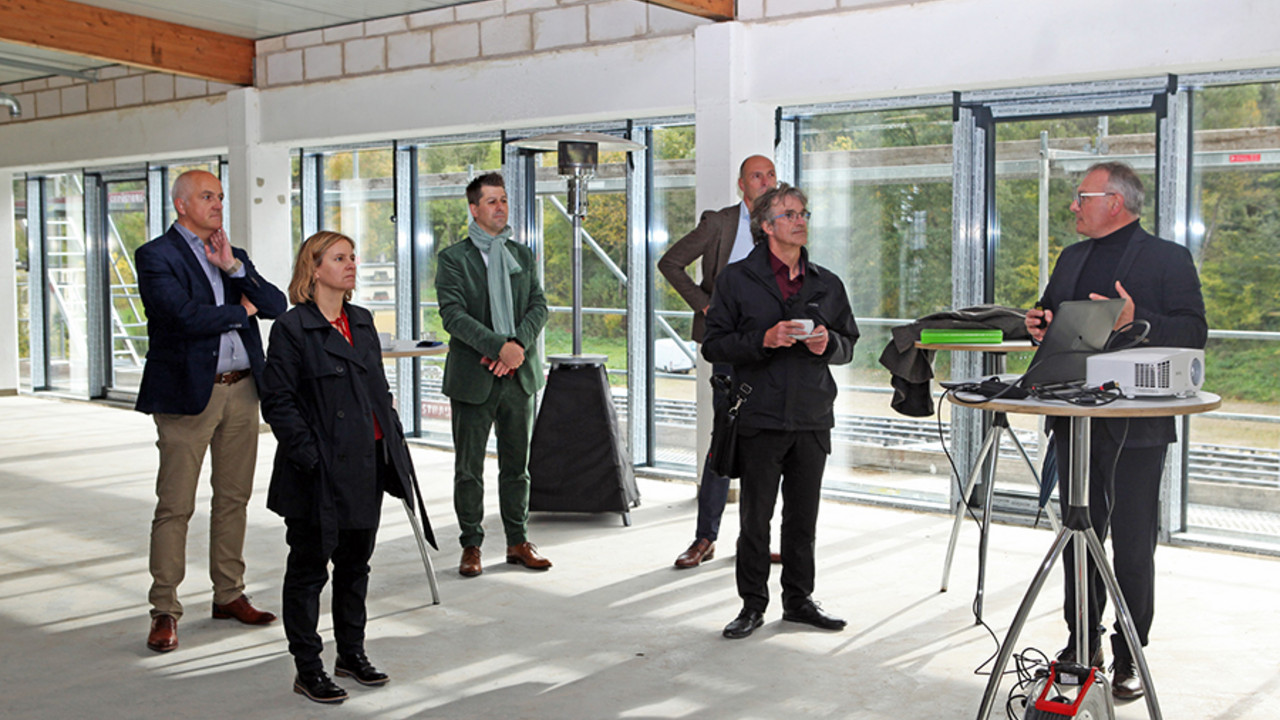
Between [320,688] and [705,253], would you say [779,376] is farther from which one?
[320,688]

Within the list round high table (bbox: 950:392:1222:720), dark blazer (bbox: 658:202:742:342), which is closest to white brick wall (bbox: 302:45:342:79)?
dark blazer (bbox: 658:202:742:342)

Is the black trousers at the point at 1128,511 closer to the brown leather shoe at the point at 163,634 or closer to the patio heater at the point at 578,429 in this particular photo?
the patio heater at the point at 578,429

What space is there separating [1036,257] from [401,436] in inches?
151

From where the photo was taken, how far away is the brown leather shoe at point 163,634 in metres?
4.25

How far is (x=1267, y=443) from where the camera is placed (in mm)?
5840

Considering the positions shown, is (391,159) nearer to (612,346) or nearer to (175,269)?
(612,346)

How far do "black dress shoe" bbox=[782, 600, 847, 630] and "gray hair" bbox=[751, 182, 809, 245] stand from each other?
137 cm

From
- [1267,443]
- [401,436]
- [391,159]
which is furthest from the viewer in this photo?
[391,159]

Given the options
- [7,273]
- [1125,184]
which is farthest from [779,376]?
[7,273]

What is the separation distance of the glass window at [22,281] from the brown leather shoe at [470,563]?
9.77 metres

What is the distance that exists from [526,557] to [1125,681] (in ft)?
8.63

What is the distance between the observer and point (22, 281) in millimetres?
13133

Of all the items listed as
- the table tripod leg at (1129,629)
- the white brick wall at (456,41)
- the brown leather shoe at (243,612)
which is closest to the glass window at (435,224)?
the white brick wall at (456,41)

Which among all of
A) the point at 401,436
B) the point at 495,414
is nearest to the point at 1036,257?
the point at 495,414
